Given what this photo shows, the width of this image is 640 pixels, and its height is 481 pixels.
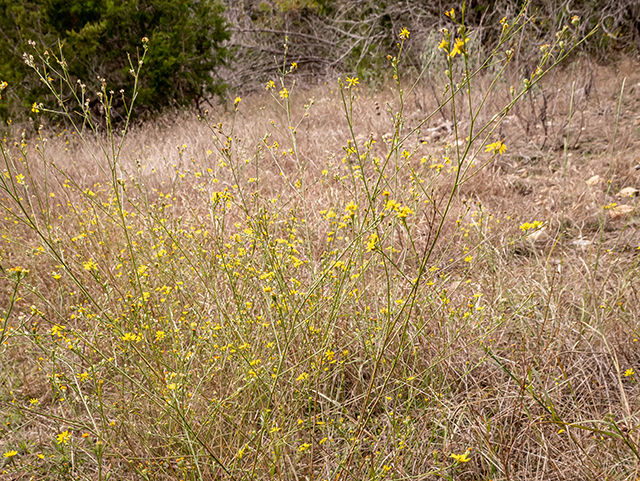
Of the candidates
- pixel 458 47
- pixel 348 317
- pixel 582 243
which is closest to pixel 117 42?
pixel 348 317

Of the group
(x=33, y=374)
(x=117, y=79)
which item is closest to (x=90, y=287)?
(x=33, y=374)

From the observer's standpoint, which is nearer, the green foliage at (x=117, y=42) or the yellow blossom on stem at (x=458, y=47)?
the yellow blossom on stem at (x=458, y=47)

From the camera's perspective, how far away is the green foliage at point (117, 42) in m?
6.54

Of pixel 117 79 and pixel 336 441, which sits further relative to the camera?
pixel 117 79

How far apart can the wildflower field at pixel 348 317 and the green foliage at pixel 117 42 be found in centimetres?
328

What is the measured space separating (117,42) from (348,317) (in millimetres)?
7438

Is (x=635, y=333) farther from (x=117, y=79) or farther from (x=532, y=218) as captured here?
(x=117, y=79)

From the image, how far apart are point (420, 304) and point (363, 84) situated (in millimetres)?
6686

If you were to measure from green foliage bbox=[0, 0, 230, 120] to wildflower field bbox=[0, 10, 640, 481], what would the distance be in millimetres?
3281

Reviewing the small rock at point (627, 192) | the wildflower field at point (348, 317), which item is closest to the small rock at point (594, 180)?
the wildflower field at point (348, 317)

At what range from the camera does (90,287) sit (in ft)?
8.30

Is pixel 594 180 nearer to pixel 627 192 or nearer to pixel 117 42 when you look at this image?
pixel 627 192

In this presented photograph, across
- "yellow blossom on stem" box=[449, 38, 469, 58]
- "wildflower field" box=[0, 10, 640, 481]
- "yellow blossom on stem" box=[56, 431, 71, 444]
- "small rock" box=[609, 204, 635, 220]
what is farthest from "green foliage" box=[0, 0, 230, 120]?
"yellow blossom on stem" box=[449, 38, 469, 58]

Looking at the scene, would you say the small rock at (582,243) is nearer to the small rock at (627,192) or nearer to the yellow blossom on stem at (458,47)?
the small rock at (627,192)
